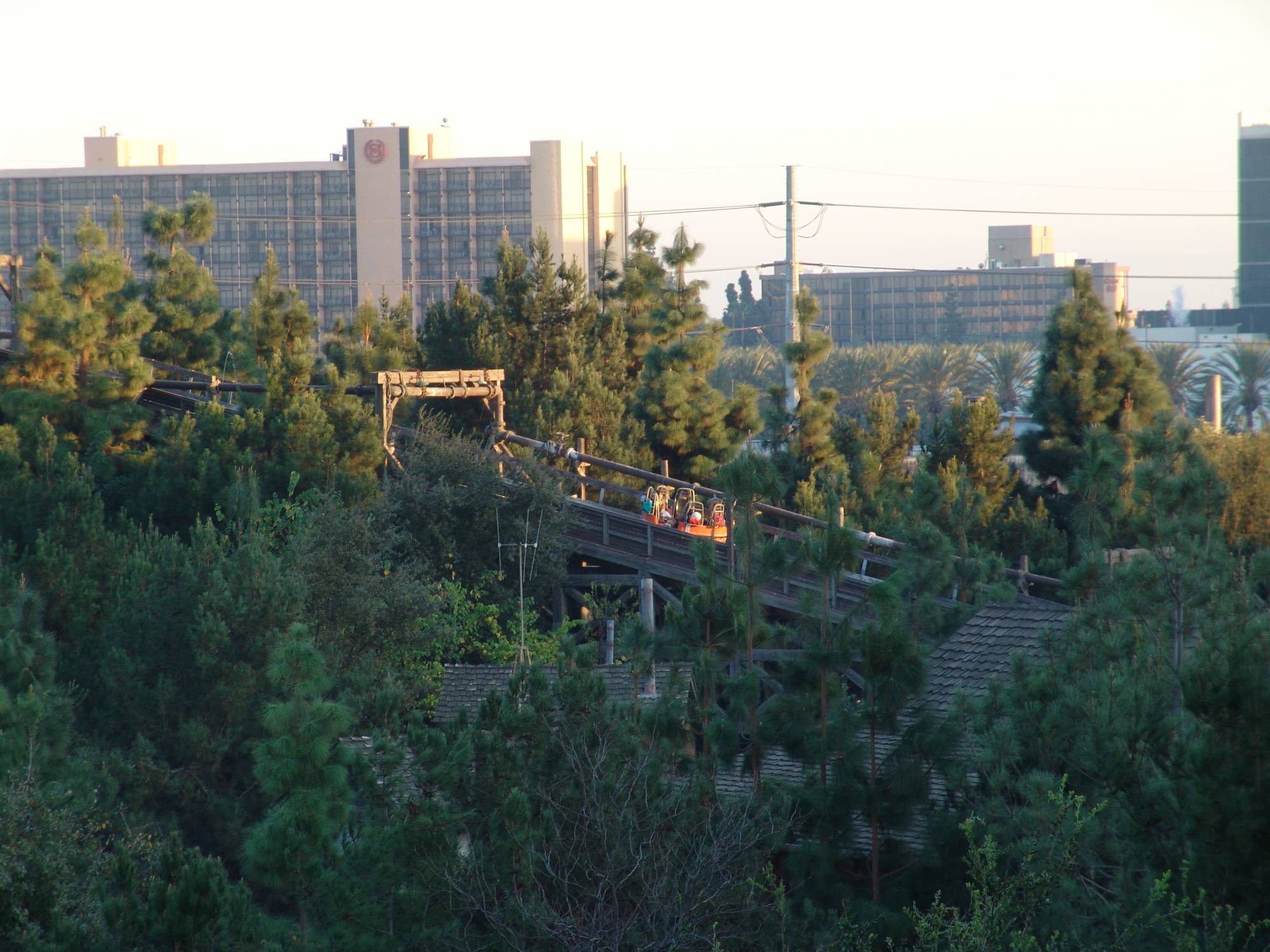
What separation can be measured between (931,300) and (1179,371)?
2808 inches

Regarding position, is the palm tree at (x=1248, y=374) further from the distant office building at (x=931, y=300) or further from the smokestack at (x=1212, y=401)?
the distant office building at (x=931, y=300)

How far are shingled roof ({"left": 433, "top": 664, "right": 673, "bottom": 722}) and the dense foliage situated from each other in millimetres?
449

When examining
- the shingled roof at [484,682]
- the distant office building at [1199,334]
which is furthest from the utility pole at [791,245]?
the distant office building at [1199,334]

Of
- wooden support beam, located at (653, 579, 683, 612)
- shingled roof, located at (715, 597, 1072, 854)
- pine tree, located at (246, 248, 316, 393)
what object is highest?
pine tree, located at (246, 248, 316, 393)

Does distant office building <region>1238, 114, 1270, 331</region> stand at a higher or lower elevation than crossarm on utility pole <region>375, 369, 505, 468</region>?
higher

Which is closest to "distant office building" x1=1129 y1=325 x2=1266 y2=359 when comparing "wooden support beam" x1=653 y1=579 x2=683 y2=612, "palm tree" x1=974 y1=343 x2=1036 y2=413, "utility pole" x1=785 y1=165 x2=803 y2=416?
"palm tree" x1=974 y1=343 x2=1036 y2=413

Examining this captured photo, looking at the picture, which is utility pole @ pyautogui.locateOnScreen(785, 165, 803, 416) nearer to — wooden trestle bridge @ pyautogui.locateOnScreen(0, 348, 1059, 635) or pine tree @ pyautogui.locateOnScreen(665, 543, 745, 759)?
wooden trestle bridge @ pyautogui.locateOnScreen(0, 348, 1059, 635)

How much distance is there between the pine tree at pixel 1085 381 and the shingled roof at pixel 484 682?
51.2ft

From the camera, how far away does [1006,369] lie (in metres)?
62.5

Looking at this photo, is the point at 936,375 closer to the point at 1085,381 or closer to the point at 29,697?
the point at 1085,381

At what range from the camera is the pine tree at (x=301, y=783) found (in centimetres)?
1121

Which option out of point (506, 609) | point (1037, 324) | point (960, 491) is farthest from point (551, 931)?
point (1037, 324)

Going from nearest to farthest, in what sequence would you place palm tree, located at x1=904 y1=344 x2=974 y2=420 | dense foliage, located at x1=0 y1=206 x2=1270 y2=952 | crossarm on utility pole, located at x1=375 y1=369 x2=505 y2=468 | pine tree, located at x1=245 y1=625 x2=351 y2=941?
1. dense foliage, located at x1=0 y1=206 x2=1270 y2=952
2. pine tree, located at x1=245 y1=625 x2=351 y2=941
3. crossarm on utility pole, located at x1=375 y1=369 x2=505 y2=468
4. palm tree, located at x1=904 y1=344 x2=974 y2=420

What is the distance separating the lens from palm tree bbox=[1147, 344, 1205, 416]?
60.4 metres
